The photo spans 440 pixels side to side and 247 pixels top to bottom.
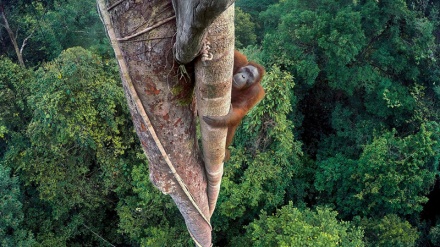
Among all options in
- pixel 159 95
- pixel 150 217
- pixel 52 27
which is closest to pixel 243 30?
pixel 52 27

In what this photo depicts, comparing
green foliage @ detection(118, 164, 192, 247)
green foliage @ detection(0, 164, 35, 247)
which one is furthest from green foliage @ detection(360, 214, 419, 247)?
green foliage @ detection(0, 164, 35, 247)

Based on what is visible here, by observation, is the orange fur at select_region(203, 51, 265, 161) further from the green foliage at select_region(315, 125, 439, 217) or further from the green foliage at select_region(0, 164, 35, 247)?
the green foliage at select_region(0, 164, 35, 247)

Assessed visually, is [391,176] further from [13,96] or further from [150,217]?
[13,96]

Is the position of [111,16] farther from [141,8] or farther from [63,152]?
[63,152]

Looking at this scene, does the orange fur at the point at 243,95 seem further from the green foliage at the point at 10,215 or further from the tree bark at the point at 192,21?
the green foliage at the point at 10,215

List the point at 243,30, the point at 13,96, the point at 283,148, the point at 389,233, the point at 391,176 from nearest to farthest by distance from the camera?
the point at 389,233 → the point at 391,176 → the point at 283,148 → the point at 13,96 → the point at 243,30

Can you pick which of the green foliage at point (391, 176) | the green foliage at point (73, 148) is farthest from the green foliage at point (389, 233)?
the green foliage at point (73, 148)
